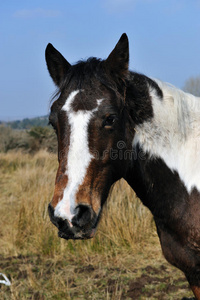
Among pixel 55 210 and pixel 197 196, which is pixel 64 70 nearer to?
pixel 55 210

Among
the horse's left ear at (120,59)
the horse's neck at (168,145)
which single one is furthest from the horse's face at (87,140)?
the horse's neck at (168,145)

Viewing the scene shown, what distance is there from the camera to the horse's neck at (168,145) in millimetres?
2215

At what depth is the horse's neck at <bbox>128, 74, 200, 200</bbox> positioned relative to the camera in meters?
2.21

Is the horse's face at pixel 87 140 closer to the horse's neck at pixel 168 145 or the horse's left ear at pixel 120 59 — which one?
the horse's left ear at pixel 120 59

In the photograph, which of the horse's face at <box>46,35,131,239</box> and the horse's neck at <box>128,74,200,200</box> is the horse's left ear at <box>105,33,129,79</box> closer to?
the horse's face at <box>46,35,131,239</box>

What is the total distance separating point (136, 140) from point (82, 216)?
0.71 m

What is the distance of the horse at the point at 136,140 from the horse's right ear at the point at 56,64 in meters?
0.02

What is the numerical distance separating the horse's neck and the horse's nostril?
590mm

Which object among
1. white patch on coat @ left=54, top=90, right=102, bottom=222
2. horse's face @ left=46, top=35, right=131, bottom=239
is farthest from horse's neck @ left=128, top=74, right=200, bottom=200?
white patch on coat @ left=54, top=90, right=102, bottom=222

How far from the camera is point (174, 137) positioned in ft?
7.36

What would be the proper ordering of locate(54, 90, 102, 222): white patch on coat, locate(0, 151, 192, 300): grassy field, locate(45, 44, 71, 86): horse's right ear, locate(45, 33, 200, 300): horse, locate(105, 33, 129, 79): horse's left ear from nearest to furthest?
locate(54, 90, 102, 222): white patch on coat → locate(45, 33, 200, 300): horse → locate(105, 33, 129, 79): horse's left ear → locate(45, 44, 71, 86): horse's right ear → locate(0, 151, 192, 300): grassy field

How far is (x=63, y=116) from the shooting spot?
2010 millimetres

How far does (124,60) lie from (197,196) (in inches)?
42.9

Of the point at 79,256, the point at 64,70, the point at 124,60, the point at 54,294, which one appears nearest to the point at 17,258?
the point at 79,256
